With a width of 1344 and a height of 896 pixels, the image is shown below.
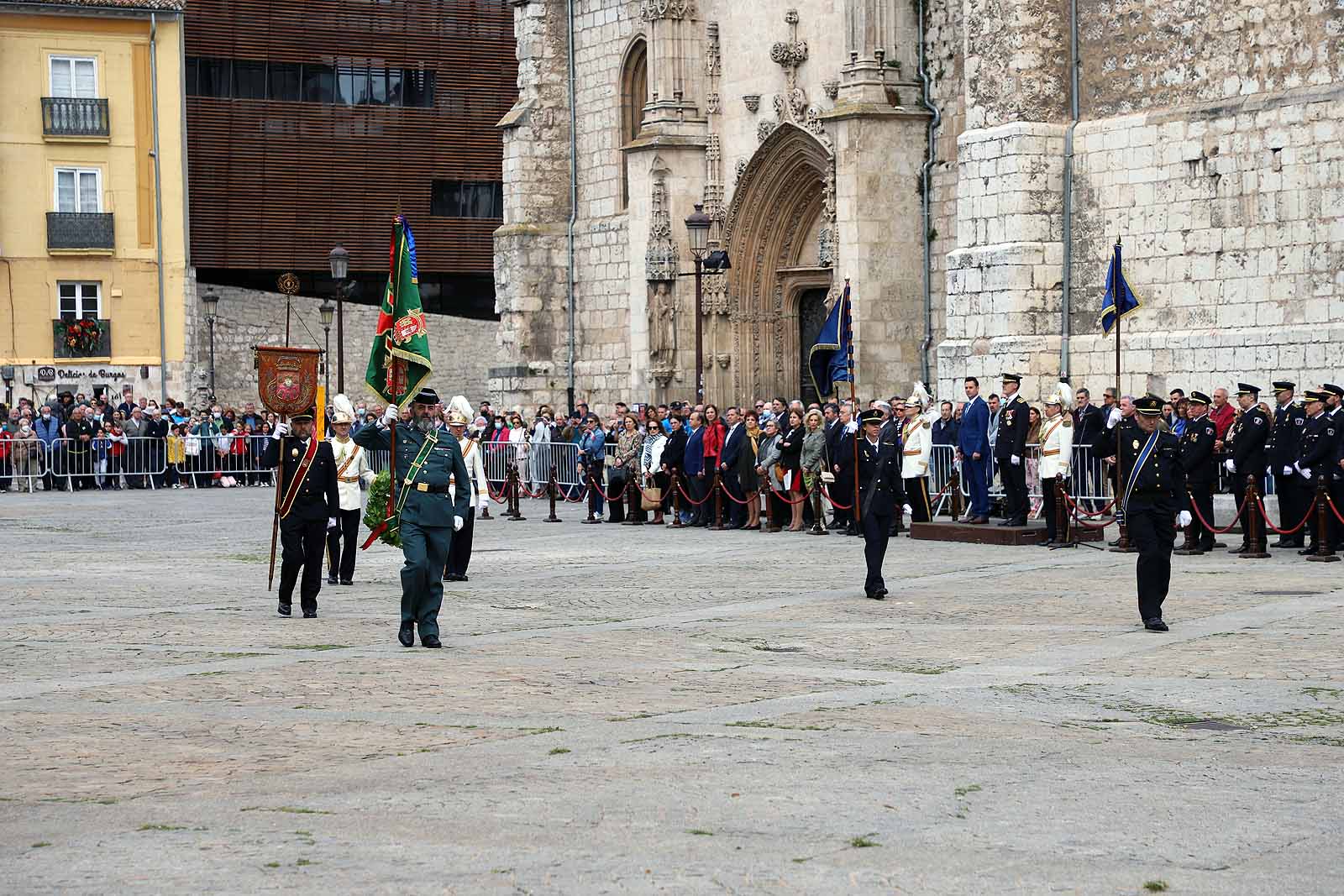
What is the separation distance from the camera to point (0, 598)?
16.2 meters

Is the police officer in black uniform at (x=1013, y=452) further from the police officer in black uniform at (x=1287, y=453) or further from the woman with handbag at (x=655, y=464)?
the woman with handbag at (x=655, y=464)

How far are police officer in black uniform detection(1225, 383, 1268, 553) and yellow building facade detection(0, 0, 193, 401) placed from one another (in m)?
31.1

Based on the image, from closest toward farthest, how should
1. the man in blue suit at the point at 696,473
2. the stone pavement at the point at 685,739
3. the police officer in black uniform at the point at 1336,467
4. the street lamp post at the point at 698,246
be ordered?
the stone pavement at the point at 685,739, the police officer in black uniform at the point at 1336,467, the man in blue suit at the point at 696,473, the street lamp post at the point at 698,246

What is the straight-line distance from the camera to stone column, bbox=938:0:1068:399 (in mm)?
25438

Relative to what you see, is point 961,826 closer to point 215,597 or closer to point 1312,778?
point 1312,778

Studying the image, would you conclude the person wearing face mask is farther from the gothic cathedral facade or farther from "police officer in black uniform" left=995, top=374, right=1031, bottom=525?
"police officer in black uniform" left=995, top=374, right=1031, bottom=525

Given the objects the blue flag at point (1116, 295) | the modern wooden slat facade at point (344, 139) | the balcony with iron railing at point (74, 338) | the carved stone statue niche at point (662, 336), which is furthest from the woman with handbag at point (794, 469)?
the balcony with iron railing at point (74, 338)

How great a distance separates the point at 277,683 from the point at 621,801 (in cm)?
394

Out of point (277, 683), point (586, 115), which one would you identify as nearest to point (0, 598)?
point (277, 683)

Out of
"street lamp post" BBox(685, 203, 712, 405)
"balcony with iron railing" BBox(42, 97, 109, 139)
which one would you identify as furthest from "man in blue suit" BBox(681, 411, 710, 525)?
"balcony with iron railing" BBox(42, 97, 109, 139)

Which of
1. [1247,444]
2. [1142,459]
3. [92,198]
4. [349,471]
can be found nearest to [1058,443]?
[1247,444]

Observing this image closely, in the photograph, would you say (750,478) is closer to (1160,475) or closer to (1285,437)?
(1285,437)

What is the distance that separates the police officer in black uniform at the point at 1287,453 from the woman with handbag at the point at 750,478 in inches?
257

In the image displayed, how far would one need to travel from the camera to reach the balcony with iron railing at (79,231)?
45.2 metres
